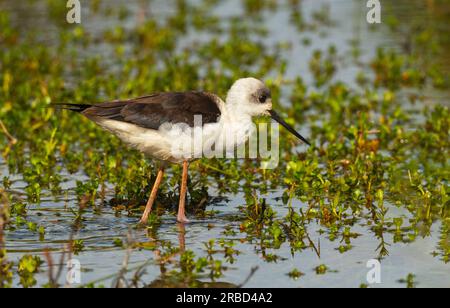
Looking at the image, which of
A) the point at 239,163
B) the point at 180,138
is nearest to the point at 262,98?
the point at 180,138

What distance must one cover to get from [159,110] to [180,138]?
0.30 meters

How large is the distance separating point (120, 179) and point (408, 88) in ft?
17.9

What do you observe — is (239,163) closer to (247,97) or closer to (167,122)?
(247,97)

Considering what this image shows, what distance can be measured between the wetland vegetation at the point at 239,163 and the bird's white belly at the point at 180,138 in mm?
500

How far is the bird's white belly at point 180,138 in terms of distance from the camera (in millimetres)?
7973

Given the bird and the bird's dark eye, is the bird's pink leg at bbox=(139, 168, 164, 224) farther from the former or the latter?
the bird's dark eye

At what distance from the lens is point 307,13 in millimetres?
17750

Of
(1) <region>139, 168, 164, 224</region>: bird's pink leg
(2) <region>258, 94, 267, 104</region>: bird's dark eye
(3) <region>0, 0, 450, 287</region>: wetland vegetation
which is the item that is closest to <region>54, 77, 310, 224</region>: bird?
(1) <region>139, 168, 164, 224</region>: bird's pink leg

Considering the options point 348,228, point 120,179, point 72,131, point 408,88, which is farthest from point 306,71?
point 348,228

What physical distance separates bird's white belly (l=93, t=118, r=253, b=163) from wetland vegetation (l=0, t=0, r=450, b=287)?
0.50 metres

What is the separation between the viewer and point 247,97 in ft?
27.3

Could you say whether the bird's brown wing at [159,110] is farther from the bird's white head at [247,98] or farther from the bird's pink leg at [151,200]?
the bird's pink leg at [151,200]

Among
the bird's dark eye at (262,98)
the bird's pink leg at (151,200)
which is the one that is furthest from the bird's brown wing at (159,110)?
the bird's pink leg at (151,200)

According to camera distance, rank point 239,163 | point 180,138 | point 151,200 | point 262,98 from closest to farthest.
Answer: point 180,138
point 151,200
point 262,98
point 239,163
